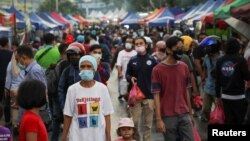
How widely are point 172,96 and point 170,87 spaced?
11 cm

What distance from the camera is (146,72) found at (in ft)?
28.3

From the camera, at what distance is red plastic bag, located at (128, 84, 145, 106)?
8.49 metres

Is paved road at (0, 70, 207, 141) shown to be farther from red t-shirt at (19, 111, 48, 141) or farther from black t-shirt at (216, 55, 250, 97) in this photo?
red t-shirt at (19, 111, 48, 141)

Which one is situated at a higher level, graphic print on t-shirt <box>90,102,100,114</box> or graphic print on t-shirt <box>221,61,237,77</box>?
graphic print on t-shirt <box>221,61,237,77</box>

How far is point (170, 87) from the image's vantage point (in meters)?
6.70

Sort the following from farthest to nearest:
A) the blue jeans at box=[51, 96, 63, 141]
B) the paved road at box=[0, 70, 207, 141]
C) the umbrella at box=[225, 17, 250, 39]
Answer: the umbrella at box=[225, 17, 250, 39] → the paved road at box=[0, 70, 207, 141] → the blue jeans at box=[51, 96, 63, 141]

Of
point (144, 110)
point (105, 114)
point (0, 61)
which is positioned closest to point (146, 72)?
point (144, 110)

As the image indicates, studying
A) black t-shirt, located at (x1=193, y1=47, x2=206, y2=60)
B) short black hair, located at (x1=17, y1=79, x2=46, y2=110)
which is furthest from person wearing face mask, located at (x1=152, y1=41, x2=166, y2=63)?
short black hair, located at (x1=17, y1=79, x2=46, y2=110)

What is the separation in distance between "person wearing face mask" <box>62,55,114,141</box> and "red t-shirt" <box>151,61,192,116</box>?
2.97 ft

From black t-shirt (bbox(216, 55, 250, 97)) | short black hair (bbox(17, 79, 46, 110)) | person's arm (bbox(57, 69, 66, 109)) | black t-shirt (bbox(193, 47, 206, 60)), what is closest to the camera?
short black hair (bbox(17, 79, 46, 110))

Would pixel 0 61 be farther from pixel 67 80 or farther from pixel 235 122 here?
pixel 235 122

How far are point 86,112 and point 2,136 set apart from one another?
1495mm

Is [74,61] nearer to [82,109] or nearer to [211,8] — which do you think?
[82,109]

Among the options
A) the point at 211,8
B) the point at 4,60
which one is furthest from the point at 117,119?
the point at 211,8
